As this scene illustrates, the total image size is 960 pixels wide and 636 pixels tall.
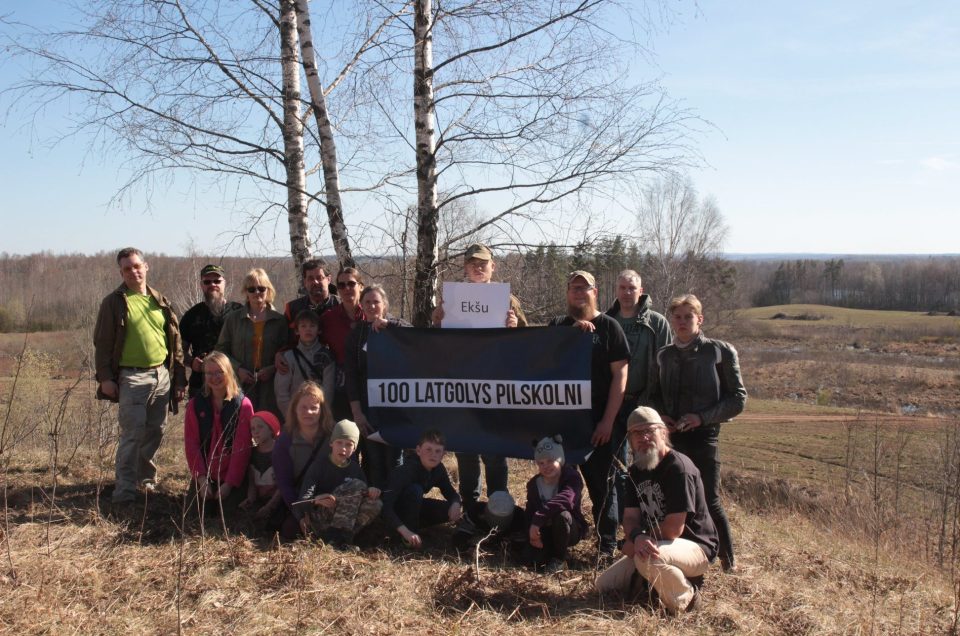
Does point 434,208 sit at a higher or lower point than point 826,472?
higher

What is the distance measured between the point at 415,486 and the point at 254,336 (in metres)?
2.15

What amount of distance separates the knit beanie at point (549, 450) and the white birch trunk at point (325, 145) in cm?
367

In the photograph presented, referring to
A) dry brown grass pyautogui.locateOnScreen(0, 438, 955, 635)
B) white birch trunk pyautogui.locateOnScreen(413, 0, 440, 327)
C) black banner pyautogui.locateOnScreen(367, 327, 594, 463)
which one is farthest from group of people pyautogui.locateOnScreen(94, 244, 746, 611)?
white birch trunk pyautogui.locateOnScreen(413, 0, 440, 327)

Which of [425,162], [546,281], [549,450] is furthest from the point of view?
[546,281]

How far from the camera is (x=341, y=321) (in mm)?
6617

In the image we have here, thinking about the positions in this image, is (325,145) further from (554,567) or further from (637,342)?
(554,567)

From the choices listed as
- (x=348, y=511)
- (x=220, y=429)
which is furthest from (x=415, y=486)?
(x=220, y=429)

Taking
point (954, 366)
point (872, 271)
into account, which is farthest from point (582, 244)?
point (872, 271)

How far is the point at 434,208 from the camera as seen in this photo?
7766mm

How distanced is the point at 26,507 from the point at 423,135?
204 inches

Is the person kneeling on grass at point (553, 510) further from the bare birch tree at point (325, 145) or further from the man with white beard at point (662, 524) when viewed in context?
the bare birch tree at point (325, 145)

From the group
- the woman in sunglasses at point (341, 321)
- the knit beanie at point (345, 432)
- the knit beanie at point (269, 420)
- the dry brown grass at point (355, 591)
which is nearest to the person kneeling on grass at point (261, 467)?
the knit beanie at point (269, 420)

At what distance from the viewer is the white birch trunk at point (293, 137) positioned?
8055mm

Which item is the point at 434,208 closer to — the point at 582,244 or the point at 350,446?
the point at 582,244
